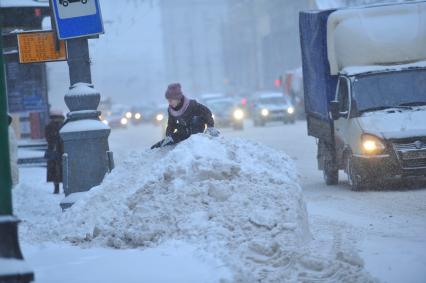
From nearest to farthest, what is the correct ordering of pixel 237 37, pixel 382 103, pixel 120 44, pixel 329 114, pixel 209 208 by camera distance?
pixel 209 208 → pixel 382 103 → pixel 329 114 → pixel 237 37 → pixel 120 44

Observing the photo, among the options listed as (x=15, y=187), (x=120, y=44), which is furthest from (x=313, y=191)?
(x=120, y=44)

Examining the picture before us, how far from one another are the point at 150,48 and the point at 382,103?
100807 millimetres

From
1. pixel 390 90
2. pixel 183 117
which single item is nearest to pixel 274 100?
pixel 390 90

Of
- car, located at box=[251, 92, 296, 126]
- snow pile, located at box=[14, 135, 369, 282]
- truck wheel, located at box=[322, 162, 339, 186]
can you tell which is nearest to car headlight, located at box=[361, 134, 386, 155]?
truck wheel, located at box=[322, 162, 339, 186]

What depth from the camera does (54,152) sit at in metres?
19.2

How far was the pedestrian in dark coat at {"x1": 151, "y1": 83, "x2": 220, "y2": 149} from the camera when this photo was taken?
33.8ft

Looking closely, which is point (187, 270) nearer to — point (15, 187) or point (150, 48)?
point (15, 187)

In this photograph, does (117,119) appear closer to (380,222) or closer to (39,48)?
(39,48)

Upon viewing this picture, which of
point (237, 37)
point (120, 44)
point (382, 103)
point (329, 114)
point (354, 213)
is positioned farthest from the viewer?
point (120, 44)

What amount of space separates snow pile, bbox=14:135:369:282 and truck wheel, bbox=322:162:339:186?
7.18m

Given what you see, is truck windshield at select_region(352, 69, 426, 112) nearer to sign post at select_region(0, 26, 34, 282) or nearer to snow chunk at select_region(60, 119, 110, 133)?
snow chunk at select_region(60, 119, 110, 133)

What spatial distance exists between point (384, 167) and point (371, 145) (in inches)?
16.0

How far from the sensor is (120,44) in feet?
356

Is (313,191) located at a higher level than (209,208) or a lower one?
lower
